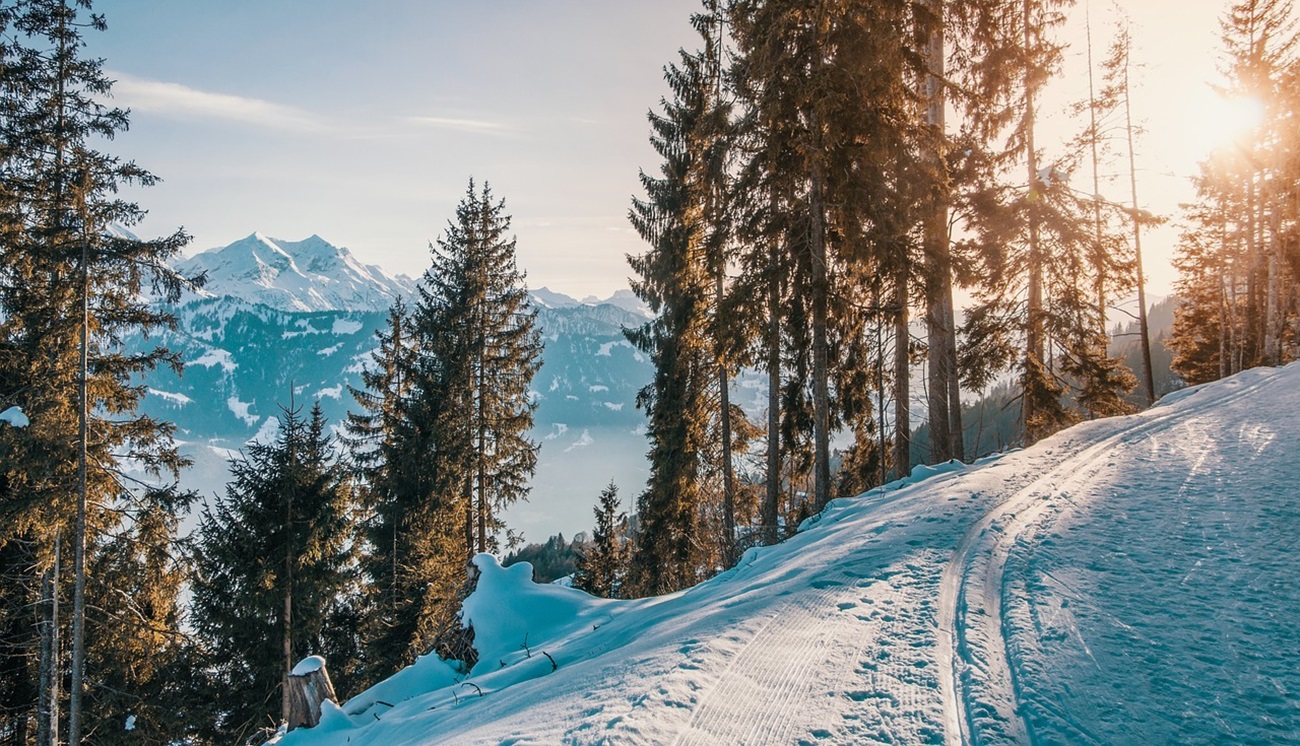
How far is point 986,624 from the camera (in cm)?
301

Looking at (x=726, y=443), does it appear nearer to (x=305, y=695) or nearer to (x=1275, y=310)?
(x=305, y=695)

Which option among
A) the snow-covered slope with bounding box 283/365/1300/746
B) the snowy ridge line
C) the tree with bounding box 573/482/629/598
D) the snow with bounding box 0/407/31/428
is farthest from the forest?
the tree with bounding box 573/482/629/598

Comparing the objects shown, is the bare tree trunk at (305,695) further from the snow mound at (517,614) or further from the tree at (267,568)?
the tree at (267,568)

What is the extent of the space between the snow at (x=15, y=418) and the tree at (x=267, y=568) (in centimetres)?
363

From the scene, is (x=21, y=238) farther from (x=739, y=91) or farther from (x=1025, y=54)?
(x=1025, y=54)

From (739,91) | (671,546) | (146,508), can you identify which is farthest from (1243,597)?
(146,508)

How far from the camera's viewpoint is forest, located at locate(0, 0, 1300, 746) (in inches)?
385

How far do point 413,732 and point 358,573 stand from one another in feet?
42.4

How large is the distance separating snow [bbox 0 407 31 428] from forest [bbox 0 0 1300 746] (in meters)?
0.03

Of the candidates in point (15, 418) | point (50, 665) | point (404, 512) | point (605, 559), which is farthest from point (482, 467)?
point (605, 559)

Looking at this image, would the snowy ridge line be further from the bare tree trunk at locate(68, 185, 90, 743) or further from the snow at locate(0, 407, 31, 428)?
the snow at locate(0, 407, 31, 428)

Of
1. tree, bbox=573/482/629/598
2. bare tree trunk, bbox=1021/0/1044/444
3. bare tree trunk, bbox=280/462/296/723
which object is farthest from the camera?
tree, bbox=573/482/629/598

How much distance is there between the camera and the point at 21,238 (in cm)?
1099

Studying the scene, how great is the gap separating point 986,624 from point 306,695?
232 inches
